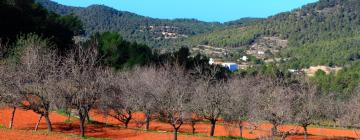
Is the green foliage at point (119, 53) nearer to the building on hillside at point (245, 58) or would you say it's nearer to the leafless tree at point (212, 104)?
the leafless tree at point (212, 104)

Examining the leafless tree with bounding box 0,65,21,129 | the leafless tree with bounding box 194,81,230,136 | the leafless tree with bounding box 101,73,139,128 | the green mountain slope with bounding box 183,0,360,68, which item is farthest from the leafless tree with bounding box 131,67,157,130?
the green mountain slope with bounding box 183,0,360,68

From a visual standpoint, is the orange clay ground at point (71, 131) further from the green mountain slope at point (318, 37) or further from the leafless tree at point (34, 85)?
the green mountain slope at point (318, 37)

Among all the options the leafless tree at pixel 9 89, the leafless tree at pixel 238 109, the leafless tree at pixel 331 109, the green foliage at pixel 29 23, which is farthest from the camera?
the green foliage at pixel 29 23

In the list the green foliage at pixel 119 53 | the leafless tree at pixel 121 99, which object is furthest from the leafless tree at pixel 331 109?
the green foliage at pixel 119 53

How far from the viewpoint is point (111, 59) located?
69.2m

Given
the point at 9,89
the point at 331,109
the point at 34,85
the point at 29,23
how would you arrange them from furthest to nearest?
the point at 29,23
the point at 331,109
the point at 34,85
the point at 9,89

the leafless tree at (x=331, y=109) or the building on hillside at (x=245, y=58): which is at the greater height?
the building on hillside at (x=245, y=58)

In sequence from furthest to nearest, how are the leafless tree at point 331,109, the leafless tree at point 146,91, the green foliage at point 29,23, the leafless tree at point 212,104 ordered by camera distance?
the green foliage at point 29,23
the leafless tree at point 331,109
the leafless tree at point 146,91
the leafless tree at point 212,104

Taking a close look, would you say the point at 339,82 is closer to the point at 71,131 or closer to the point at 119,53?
the point at 119,53

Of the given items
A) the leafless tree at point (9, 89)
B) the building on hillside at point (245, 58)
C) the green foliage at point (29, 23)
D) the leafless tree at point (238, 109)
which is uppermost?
the green foliage at point (29, 23)

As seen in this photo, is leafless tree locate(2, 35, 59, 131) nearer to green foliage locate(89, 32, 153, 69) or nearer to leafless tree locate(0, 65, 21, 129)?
leafless tree locate(0, 65, 21, 129)

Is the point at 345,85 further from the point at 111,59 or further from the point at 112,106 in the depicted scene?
the point at 112,106

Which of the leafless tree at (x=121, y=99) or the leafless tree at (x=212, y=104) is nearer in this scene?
the leafless tree at (x=212, y=104)

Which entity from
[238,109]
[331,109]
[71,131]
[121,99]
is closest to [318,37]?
[331,109]
